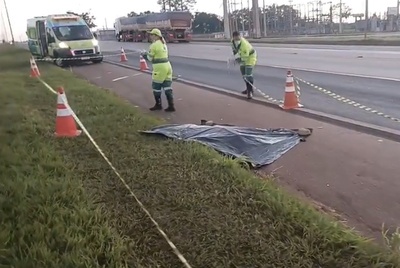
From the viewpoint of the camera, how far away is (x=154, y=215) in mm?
3689

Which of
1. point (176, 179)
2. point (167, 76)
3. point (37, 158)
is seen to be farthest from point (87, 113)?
point (176, 179)

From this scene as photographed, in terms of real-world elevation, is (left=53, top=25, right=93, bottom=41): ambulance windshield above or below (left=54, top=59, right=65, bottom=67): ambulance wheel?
above

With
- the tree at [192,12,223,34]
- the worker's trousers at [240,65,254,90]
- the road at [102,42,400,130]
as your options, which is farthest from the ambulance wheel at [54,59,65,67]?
the tree at [192,12,223,34]

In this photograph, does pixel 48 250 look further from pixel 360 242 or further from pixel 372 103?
pixel 372 103

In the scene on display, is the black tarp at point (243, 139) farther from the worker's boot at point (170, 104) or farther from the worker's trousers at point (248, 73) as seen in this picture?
the worker's trousers at point (248, 73)

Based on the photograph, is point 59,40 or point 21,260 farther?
point 59,40

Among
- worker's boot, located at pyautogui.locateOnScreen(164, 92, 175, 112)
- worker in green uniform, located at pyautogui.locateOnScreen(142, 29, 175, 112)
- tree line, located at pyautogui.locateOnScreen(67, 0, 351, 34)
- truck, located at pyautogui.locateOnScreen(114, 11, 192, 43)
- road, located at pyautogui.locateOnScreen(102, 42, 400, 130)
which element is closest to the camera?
road, located at pyautogui.locateOnScreen(102, 42, 400, 130)

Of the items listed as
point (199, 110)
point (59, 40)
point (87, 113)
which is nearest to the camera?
point (87, 113)

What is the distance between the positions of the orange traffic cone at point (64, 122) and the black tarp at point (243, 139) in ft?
3.98

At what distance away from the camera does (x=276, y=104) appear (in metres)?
8.80

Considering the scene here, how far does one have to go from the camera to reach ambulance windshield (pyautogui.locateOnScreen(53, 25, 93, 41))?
74.4 ft

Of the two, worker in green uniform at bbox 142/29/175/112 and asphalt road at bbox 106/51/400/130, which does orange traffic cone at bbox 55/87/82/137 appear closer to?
worker in green uniform at bbox 142/29/175/112

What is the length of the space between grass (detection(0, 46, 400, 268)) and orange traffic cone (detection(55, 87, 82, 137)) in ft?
1.96

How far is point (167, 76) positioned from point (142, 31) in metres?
41.6
